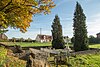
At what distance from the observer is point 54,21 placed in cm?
6544

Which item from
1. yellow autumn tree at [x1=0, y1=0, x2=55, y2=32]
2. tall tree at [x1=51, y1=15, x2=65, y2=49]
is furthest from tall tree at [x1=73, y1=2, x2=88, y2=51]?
yellow autumn tree at [x1=0, y1=0, x2=55, y2=32]

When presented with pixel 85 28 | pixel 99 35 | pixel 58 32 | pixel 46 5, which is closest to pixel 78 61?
pixel 46 5

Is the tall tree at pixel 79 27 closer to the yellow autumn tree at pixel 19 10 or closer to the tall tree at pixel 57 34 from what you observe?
the tall tree at pixel 57 34

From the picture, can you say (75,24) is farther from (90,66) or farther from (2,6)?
(2,6)

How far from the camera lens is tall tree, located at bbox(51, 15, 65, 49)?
6288 centimetres

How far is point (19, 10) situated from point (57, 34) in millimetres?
40921

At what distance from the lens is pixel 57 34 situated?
2549 inches

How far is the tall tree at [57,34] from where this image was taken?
206 feet

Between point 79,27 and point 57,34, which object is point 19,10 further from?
point 57,34

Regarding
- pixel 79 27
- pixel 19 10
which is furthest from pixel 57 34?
pixel 19 10

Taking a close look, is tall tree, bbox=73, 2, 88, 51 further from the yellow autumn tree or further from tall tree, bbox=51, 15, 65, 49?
the yellow autumn tree

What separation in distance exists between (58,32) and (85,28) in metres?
12.3

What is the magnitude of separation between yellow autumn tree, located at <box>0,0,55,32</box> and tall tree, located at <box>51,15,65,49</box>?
120 ft

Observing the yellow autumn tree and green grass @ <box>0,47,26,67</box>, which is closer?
green grass @ <box>0,47,26,67</box>
